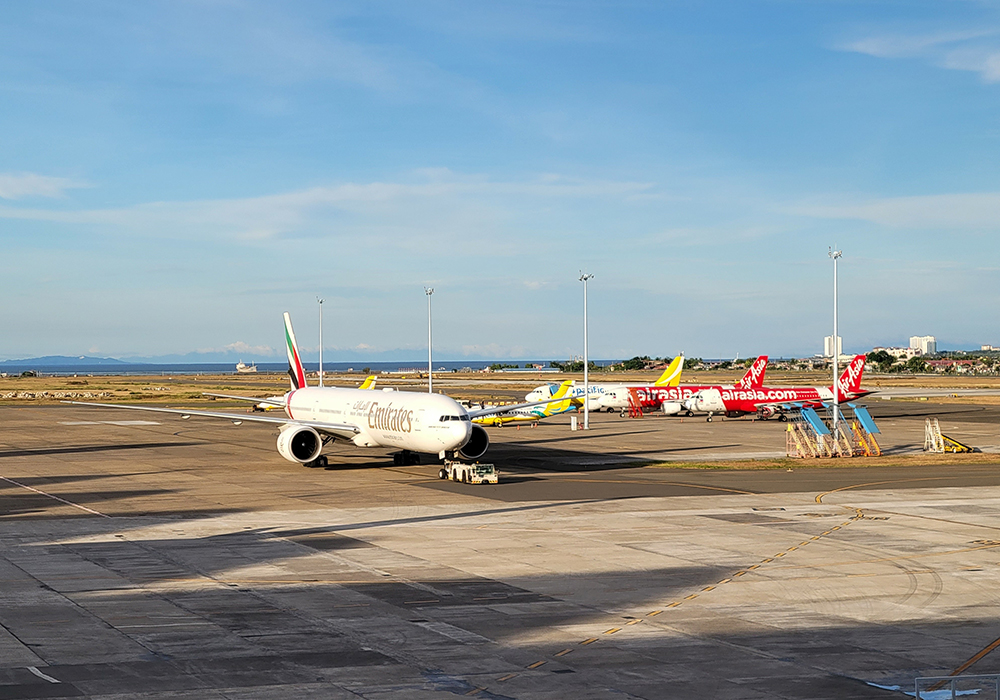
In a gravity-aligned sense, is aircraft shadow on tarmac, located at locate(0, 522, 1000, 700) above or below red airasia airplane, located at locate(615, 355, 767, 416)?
below

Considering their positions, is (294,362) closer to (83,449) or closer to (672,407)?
(83,449)

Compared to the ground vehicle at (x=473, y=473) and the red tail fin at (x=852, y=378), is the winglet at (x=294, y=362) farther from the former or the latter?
the red tail fin at (x=852, y=378)

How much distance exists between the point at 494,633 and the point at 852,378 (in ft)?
250

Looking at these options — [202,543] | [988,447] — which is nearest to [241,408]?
[988,447]

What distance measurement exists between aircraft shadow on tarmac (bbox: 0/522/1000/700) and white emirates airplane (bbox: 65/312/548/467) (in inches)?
841

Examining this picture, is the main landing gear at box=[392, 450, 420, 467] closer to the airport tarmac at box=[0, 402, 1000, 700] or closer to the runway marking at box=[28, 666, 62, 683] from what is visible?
the airport tarmac at box=[0, 402, 1000, 700]

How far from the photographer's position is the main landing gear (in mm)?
57406

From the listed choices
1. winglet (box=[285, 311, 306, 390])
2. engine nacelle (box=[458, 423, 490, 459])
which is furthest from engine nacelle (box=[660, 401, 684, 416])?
engine nacelle (box=[458, 423, 490, 459])

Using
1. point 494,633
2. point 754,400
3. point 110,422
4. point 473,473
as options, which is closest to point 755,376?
point 754,400

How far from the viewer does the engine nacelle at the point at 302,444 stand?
5462cm

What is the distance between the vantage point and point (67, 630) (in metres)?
20.7

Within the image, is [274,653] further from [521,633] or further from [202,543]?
[202,543]

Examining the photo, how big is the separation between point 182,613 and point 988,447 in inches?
2307

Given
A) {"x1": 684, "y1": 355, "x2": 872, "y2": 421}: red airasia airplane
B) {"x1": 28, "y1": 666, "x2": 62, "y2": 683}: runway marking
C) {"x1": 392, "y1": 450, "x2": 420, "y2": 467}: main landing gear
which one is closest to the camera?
{"x1": 28, "y1": 666, "x2": 62, "y2": 683}: runway marking
